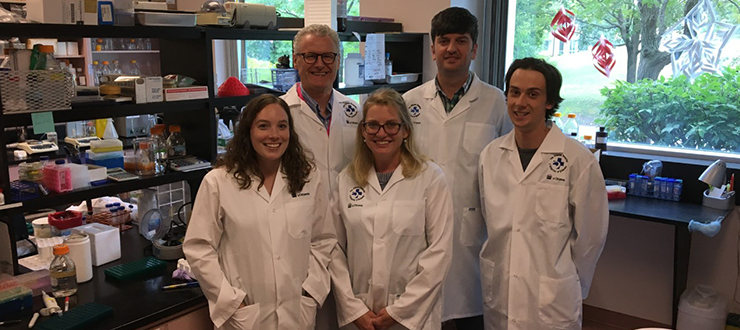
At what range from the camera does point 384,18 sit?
364 centimetres

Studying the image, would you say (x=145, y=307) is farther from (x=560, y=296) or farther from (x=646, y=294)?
(x=646, y=294)

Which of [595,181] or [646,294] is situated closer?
[595,181]

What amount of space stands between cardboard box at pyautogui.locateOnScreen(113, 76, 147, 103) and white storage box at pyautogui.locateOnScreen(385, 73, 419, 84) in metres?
1.58

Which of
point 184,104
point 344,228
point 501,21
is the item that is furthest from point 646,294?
point 184,104

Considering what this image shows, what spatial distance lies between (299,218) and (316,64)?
599 mm

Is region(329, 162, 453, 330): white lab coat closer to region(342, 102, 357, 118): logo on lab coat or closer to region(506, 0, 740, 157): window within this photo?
region(342, 102, 357, 118): logo on lab coat

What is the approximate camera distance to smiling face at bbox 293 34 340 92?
7.06ft

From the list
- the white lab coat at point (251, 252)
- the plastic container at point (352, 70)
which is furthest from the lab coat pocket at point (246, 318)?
the plastic container at point (352, 70)

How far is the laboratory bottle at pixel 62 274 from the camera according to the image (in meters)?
1.97

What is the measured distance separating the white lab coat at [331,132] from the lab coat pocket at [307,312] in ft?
1.45

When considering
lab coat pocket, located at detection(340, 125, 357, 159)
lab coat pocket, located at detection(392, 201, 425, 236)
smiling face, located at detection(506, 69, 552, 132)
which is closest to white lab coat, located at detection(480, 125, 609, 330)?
smiling face, located at detection(506, 69, 552, 132)

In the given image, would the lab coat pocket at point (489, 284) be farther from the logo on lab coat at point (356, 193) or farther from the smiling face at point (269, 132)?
the smiling face at point (269, 132)

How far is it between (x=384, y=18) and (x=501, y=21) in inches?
30.1

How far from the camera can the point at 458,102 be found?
2.40 m
